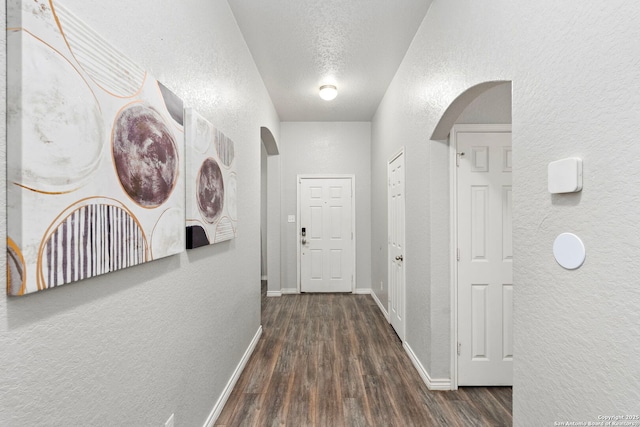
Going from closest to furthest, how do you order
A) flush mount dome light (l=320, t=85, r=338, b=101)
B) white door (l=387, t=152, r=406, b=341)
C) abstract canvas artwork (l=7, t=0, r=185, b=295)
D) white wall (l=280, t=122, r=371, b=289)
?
abstract canvas artwork (l=7, t=0, r=185, b=295), white door (l=387, t=152, r=406, b=341), flush mount dome light (l=320, t=85, r=338, b=101), white wall (l=280, t=122, r=371, b=289)

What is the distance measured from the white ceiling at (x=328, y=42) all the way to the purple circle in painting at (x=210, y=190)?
1.30 metres

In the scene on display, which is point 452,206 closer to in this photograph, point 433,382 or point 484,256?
point 484,256

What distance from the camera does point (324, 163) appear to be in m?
4.84

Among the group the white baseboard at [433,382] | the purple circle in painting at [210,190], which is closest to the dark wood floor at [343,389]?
the white baseboard at [433,382]

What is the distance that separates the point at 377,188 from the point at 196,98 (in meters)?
3.06

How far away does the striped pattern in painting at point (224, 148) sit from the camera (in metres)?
1.86

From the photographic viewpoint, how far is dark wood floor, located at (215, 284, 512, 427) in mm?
1909

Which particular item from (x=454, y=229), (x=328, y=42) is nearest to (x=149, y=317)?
(x=454, y=229)

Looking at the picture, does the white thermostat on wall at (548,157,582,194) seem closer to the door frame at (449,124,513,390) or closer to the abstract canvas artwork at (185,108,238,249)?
the door frame at (449,124,513,390)

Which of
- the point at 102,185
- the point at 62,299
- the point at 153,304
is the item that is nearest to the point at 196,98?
the point at 102,185

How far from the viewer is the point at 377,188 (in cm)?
429

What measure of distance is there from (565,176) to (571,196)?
70 mm

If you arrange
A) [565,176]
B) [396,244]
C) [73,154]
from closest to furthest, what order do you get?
[73,154], [565,176], [396,244]

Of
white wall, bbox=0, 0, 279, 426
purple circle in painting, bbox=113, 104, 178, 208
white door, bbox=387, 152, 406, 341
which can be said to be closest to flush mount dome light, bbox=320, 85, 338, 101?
white door, bbox=387, 152, 406, 341
